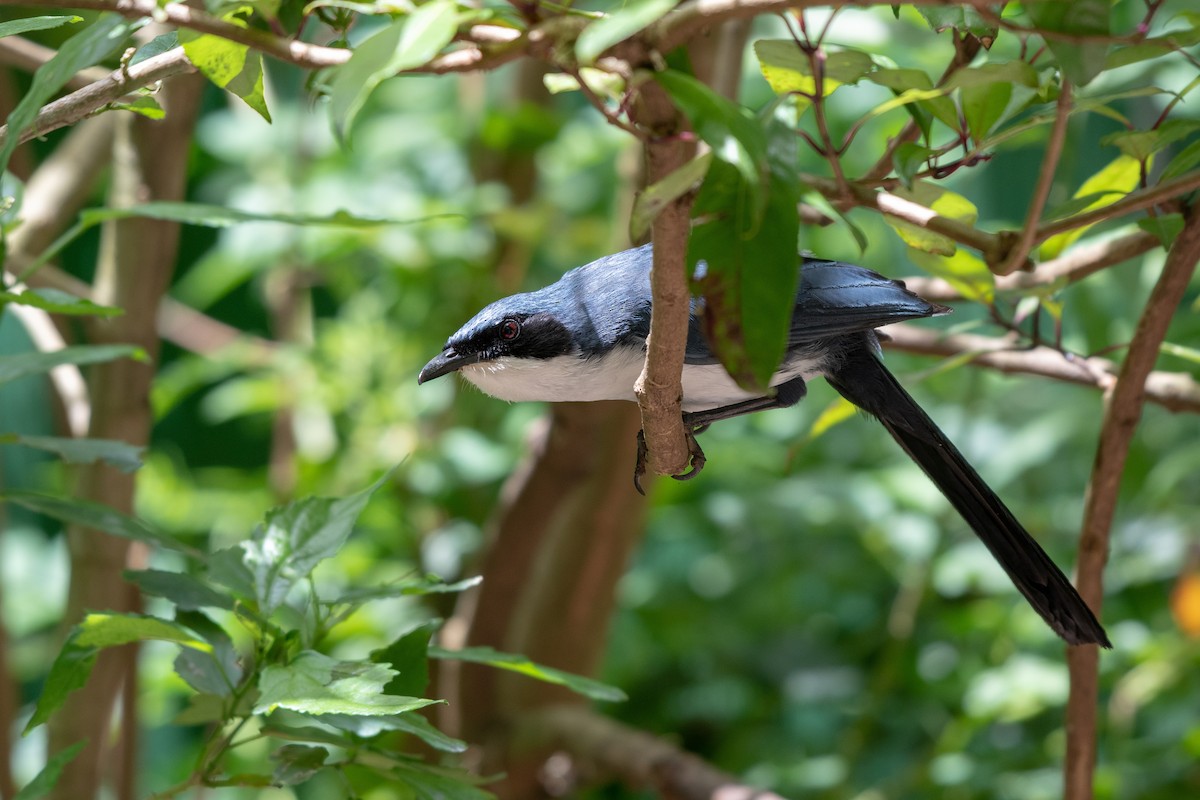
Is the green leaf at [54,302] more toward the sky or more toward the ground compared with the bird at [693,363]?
more toward the sky

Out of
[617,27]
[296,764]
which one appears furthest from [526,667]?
[617,27]

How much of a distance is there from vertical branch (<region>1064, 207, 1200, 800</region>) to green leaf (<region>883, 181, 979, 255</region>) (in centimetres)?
29

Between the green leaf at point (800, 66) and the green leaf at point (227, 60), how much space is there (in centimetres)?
42

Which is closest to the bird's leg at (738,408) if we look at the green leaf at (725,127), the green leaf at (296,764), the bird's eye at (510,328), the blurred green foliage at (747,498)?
the bird's eye at (510,328)

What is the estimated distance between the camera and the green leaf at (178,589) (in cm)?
130

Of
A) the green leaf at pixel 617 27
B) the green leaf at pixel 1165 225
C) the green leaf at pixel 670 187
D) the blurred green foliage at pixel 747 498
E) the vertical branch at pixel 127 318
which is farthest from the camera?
the blurred green foliage at pixel 747 498

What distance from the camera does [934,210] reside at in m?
1.15

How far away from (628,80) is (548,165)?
2769 millimetres

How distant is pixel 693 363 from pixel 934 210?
486 mm

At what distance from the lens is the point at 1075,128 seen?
2.57 metres

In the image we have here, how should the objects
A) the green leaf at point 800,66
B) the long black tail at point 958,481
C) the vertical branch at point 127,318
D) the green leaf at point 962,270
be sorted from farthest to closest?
the vertical branch at point 127,318 → the long black tail at point 958,481 → the green leaf at point 962,270 → the green leaf at point 800,66

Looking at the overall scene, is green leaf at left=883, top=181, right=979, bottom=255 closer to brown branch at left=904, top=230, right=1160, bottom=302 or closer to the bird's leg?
brown branch at left=904, top=230, right=1160, bottom=302

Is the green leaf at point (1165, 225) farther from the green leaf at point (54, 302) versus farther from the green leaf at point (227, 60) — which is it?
the green leaf at point (54, 302)

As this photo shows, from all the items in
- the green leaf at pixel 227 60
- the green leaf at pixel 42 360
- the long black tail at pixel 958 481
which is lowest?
the long black tail at pixel 958 481
